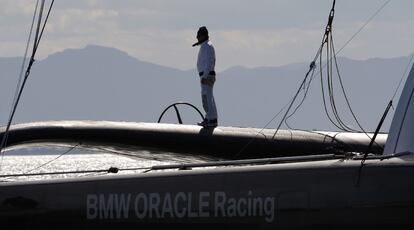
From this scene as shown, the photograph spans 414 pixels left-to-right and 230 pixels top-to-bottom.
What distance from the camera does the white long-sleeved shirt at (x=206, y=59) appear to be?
1695cm

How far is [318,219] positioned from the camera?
7617 mm

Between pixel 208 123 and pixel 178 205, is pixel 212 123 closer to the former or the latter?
pixel 208 123

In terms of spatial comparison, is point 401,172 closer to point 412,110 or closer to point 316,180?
point 316,180

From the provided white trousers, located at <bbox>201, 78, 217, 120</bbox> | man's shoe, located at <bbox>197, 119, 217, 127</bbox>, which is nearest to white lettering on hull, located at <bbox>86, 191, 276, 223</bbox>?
man's shoe, located at <bbox>197, 119, 217, 127</bbox>

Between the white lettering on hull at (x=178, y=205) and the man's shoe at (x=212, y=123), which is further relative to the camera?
the man's shoe at (x=212, y=123)

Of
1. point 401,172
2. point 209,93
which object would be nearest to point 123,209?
point 401,172

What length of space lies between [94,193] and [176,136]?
20.9 ft

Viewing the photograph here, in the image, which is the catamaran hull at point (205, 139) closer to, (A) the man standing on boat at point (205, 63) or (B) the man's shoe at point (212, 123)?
(B) the man's shoe at point (212, 123)

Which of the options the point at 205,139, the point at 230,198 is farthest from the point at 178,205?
the point at 205,139

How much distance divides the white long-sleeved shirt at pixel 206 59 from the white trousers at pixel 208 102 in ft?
0.61

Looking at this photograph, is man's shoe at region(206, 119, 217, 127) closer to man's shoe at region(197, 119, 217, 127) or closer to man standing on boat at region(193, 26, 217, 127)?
man's shoe at region(197, 119, 217, 127)

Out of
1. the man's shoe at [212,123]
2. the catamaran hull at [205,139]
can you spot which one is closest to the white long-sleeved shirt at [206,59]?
the man's shoe at [212,123]

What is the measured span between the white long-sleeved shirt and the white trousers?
0.19m

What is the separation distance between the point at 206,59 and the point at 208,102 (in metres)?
0.71
